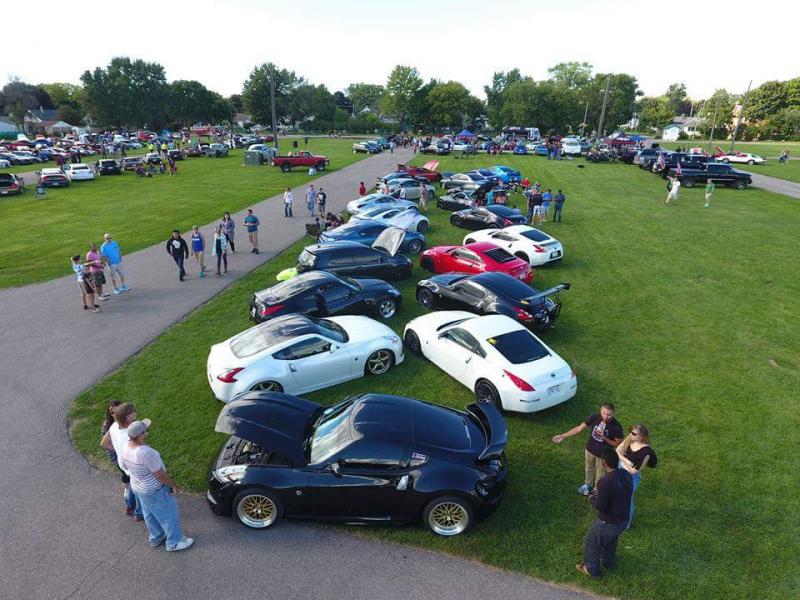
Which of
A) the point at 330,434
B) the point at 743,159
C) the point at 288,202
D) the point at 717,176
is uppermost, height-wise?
the point at 743,159

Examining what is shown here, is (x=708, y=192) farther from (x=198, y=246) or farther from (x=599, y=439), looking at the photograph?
(x=198, y=246)

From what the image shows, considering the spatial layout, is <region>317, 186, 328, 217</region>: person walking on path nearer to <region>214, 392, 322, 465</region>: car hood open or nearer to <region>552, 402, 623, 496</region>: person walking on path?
<region>214, 392, 322, 465</region>: car hood open

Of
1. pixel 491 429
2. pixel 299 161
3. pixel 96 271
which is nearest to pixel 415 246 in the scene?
pixel 96 271

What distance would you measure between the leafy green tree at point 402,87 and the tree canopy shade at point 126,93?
45484 millimetres

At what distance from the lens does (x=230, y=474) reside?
19.3ft

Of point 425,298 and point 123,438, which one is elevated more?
point 123,438

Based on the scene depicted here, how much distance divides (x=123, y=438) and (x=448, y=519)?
414cm

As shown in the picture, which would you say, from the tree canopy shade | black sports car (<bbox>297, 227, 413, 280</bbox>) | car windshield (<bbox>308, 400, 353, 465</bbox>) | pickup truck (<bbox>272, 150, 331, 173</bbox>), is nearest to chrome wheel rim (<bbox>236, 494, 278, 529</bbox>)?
car windshield (<bbox>308, 400, 353, 465</bbox>)

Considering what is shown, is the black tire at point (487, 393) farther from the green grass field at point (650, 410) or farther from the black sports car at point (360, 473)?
the black sports car at point (360, 473)

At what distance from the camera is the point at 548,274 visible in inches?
616

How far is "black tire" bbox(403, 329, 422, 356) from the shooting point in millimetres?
10227

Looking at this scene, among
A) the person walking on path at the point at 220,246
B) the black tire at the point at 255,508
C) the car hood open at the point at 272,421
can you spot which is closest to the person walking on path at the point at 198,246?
the person walking on path at the point at 220,246

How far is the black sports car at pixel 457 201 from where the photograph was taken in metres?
23.8

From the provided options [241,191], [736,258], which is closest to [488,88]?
[241,191]
